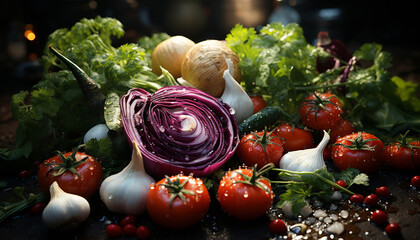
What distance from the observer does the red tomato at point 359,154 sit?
5.75 feet

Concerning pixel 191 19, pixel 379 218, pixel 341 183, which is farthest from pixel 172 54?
pixel 191 19

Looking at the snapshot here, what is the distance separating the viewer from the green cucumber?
1958 mm

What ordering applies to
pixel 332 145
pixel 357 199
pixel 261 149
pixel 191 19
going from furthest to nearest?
pixel 191 19
pixel 332 145
pixel 261 149
pixel 357 199

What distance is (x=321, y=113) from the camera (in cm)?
201

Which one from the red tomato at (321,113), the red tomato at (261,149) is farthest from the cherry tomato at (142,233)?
Result: the red tomato at (321,113)

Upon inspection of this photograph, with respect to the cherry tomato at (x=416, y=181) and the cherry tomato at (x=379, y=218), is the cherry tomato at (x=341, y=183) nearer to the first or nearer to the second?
the cherry tomato at (x=379, y=218)

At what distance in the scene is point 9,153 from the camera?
2.03 m

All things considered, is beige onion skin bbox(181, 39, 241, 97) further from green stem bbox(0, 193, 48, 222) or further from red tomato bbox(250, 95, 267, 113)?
green stem bbox(0, 193, 48, 222)

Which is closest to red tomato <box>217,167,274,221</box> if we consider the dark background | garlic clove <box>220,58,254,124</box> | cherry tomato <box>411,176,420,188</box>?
garlic clove <box>220,58,254,124</box>

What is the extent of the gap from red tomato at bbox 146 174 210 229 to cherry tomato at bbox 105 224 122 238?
0.14m

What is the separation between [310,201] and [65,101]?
5.04ft

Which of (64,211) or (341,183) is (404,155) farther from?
(64,211)

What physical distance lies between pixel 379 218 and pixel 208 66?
126cm

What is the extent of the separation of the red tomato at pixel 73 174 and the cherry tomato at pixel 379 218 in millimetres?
1243
